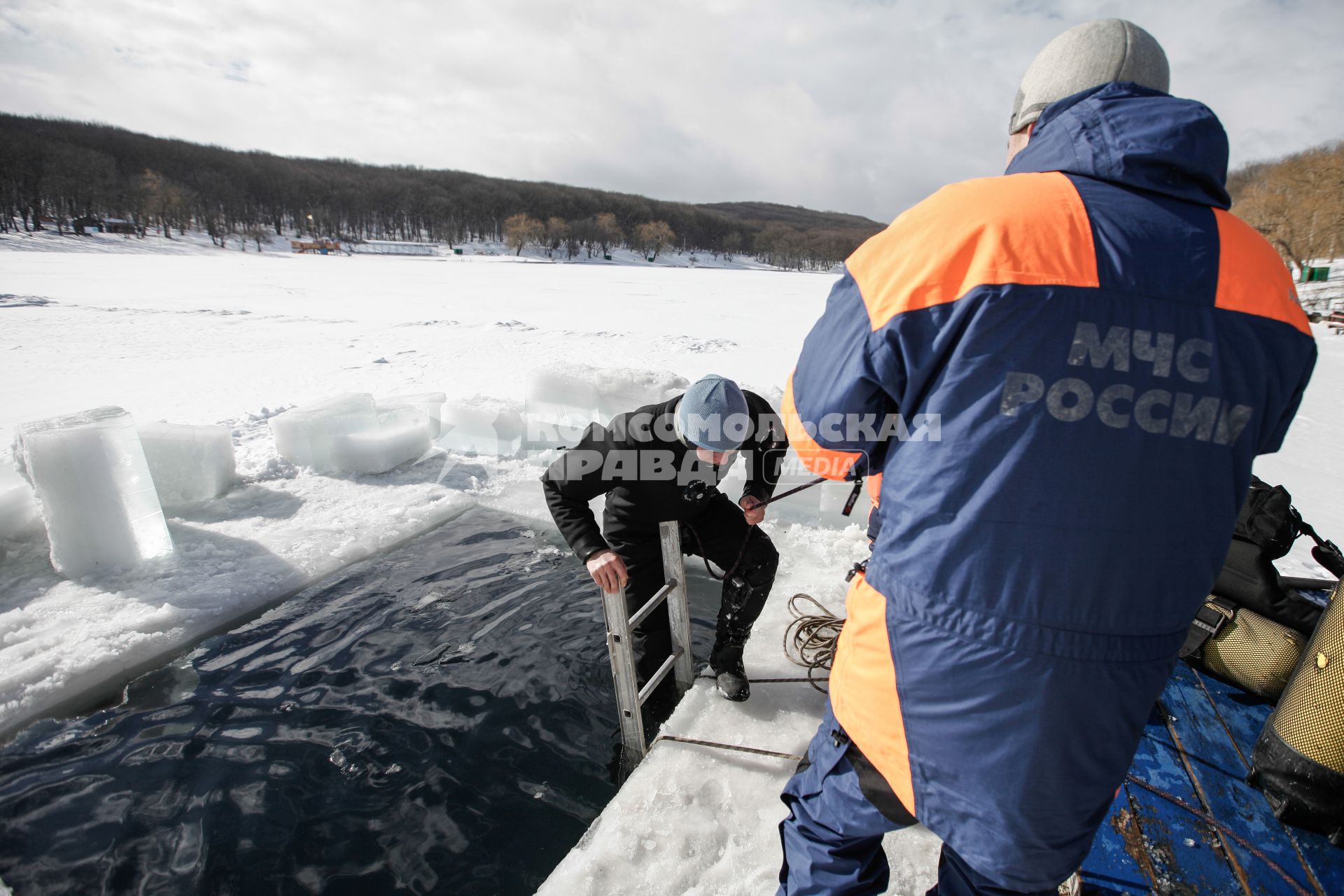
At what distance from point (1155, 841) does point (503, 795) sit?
2.02 meters

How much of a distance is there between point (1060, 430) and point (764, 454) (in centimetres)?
174

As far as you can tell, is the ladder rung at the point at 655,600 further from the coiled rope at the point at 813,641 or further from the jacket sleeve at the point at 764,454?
the coiled rope at the point at 813,641

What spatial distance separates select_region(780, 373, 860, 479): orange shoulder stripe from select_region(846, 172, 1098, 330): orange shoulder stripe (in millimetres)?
240

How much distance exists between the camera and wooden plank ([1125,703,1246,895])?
158 centimetres

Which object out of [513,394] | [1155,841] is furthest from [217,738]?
[513,394]

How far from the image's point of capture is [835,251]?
7756 centimetres

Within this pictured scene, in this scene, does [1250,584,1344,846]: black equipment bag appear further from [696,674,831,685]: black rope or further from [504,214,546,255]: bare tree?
[504,214,546,255]: bare tree

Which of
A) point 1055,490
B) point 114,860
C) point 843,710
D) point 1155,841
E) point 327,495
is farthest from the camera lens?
point 327,495

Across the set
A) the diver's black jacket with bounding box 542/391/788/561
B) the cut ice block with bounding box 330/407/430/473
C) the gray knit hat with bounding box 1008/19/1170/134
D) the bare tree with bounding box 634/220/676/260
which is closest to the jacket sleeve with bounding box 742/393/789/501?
the diver's black jacket with bounding box 542/391/788/561

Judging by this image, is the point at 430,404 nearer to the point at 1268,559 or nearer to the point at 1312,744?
the point at 1268,559

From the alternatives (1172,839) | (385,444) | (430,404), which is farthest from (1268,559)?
(430,404)

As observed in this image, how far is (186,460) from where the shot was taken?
4230 millimetres

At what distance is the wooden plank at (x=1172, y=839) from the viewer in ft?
5.17

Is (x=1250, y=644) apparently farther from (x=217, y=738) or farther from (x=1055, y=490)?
(x=217, y=738)
